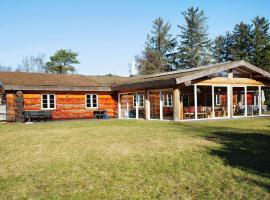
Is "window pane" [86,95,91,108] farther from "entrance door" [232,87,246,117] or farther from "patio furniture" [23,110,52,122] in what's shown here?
"entrance door" [232,87,246,117]

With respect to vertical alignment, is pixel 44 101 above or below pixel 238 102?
above

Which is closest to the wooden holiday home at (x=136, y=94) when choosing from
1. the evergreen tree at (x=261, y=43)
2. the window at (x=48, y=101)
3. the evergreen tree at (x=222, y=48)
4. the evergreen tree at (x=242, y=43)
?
the window at (x=48, y=101)

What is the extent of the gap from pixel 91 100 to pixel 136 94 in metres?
3.98

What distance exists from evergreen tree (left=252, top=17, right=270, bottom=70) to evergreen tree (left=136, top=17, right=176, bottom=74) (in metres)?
14.0

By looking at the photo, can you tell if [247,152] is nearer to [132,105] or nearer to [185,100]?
[185,100]

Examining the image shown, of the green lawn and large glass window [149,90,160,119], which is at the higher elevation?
large glass window [149,90,160,119]

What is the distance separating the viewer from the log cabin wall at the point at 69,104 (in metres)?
23.5

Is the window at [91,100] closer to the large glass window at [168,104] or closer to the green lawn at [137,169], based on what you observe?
the large glass window at [168,104]

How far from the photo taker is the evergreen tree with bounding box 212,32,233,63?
5981 centimetres

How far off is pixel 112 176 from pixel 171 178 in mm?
1212

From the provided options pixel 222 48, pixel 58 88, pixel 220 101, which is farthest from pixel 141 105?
pixel 222 48

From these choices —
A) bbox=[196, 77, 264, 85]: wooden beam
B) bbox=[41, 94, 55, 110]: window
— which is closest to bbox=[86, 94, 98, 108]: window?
bbox=[41, 94, 55, 110]: window

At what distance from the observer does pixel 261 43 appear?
53.0 m

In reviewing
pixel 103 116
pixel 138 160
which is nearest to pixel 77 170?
pixel 138 160
